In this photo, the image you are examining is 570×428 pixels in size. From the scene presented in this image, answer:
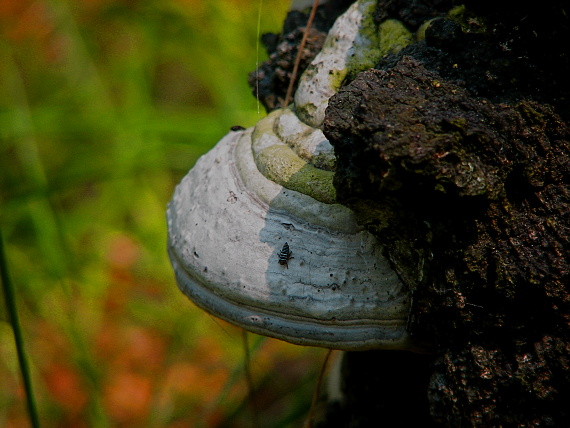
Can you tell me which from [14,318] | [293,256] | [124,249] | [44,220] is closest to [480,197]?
[293,256]

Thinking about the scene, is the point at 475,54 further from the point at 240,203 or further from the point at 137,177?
the point at 137,177

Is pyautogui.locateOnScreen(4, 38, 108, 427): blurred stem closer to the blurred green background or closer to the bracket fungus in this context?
the blurred green background

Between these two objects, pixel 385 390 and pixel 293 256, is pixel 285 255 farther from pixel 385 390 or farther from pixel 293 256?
pixel 385 390

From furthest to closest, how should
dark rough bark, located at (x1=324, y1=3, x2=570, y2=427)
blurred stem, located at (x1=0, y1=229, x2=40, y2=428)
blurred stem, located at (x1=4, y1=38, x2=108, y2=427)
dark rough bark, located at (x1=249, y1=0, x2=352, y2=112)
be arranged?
blurred stem, located at (x1=4, y1=38, x2=108, y2=427) → dark rough bark, located at (x1=249, y1=0, x2=352, y2=112) → blurred stem, located at (x1=0, y1=229, x2=40, y2=428) → dark rough bark, located at (x1=324, y1=3, x2=570, y2=427)

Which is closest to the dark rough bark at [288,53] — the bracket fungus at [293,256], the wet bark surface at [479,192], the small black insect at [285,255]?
the bracket fungus at [293,256]

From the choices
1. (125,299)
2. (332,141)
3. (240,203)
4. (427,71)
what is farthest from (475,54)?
(125,299)

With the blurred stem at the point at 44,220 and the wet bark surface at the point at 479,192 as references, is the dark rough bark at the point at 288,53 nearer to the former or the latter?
the wet bark surface at the point at 479,192

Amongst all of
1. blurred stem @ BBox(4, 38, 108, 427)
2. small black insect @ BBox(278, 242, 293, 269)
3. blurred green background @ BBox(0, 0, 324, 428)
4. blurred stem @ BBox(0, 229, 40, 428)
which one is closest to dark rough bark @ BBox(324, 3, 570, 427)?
small black insect @ BBox(278, 242, 293, 269)
